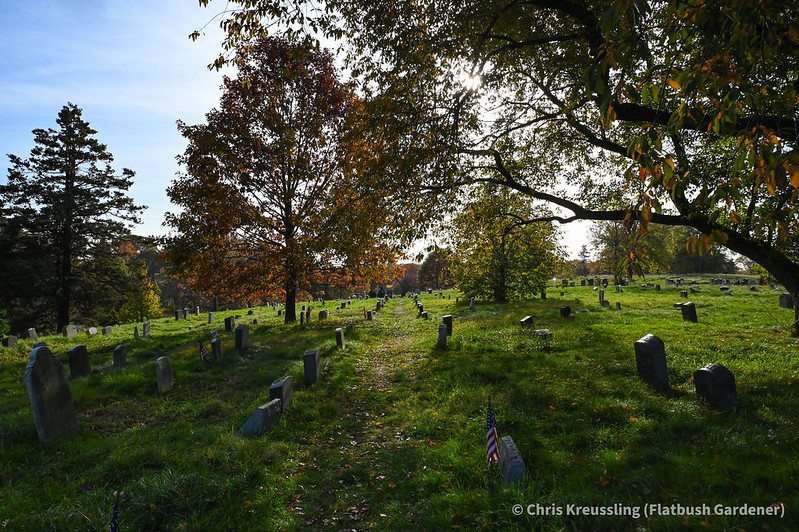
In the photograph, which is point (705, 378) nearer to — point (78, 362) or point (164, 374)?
point (164, 374)

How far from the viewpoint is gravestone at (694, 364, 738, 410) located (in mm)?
5359

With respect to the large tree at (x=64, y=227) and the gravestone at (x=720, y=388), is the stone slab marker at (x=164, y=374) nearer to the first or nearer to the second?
the gravestone at (x=720, y=388)

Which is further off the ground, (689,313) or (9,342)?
(689,313)

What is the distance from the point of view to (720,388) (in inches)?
212

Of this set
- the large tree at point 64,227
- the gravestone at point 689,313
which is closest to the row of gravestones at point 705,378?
the gravestone at point 689,313

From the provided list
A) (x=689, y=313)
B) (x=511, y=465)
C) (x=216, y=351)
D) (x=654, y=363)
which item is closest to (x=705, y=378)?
(x=654, y=363)

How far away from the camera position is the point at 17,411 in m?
6.86

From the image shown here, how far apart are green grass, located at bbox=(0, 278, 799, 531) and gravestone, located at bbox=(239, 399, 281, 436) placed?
0.22 meters

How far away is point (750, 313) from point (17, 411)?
24.6 meters

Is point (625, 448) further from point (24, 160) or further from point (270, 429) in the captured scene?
point (24, 160)

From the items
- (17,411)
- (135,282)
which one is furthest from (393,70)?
(135,282)

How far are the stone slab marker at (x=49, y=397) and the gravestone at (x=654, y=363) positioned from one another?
32.8 ft

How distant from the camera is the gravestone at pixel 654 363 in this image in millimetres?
6617

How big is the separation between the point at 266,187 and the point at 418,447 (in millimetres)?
15137
